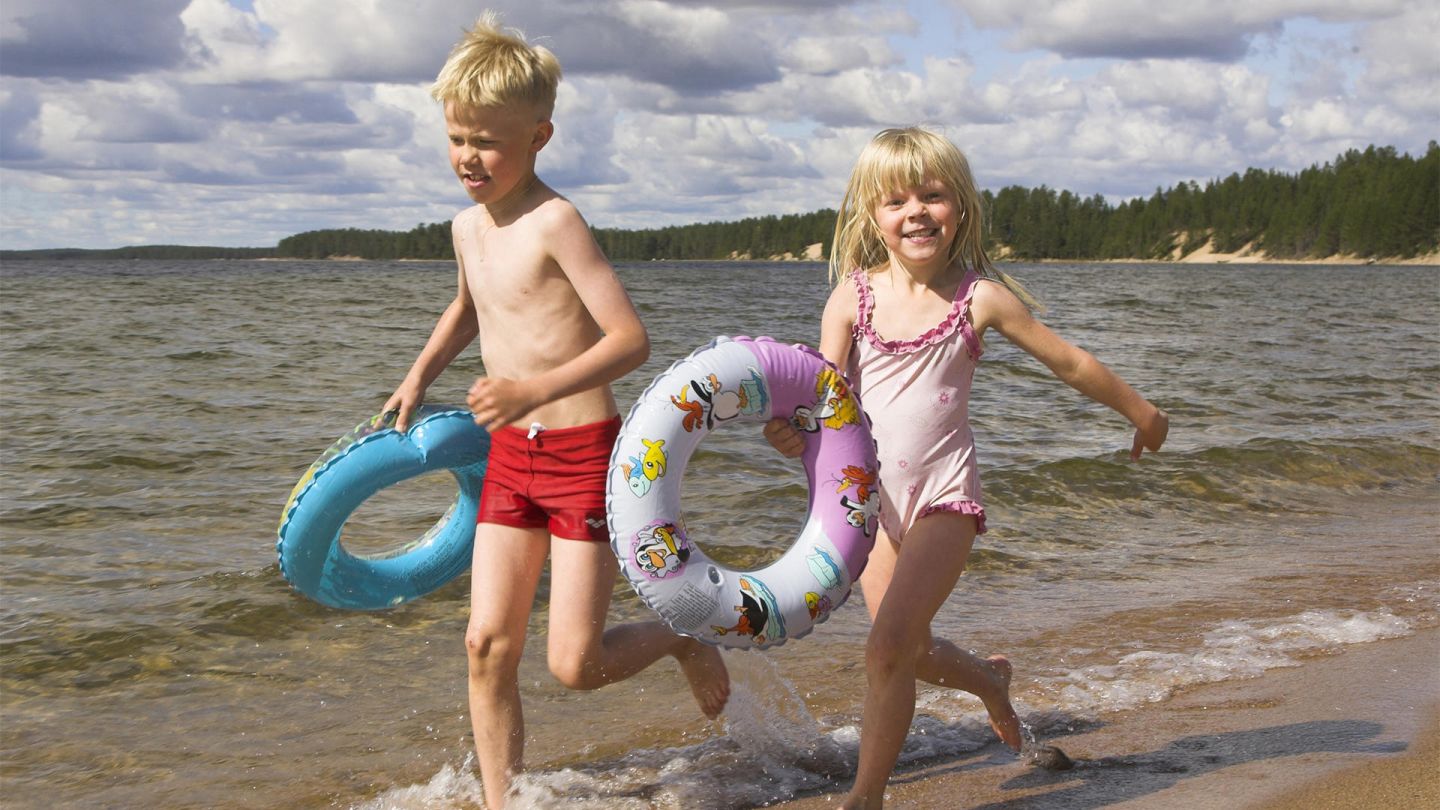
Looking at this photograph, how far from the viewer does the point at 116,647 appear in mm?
4840

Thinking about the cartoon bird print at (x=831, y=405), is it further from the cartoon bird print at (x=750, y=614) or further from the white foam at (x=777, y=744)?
the white foam at (x=777, y=744)

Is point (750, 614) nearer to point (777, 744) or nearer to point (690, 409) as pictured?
point (690, 409)

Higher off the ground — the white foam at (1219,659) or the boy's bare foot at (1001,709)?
the boy's bare foot at (1001,709)

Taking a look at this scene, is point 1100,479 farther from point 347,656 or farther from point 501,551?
point 501,551

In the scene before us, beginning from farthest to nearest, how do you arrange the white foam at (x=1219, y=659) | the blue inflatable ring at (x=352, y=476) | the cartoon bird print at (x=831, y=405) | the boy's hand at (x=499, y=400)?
the white foam at (x=1219, y=659) < the blue inflatable ring at (x=352, y=476) < the cartoon bird print at (x=831, y=405) < the boy's hand at (x=499, y=400)

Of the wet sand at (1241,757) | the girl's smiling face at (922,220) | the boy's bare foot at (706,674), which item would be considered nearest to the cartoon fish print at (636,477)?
the boy's bare foot at (706,674)

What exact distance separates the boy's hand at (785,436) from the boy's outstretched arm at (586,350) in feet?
1.21

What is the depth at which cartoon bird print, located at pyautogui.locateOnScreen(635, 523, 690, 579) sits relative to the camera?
290 centimetres

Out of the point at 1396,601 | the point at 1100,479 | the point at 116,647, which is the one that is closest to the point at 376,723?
the point at 116,647

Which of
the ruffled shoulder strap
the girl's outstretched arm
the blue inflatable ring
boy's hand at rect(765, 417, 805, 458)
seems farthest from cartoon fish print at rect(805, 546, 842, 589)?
the blue inflatable ring

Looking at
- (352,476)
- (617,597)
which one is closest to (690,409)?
(352,476)

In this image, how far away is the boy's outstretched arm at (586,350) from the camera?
2.77 metres

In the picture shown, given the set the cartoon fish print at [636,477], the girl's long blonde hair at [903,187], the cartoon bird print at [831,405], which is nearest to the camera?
the cartoon fish print at [636,477]

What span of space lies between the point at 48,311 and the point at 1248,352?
18044 mm
